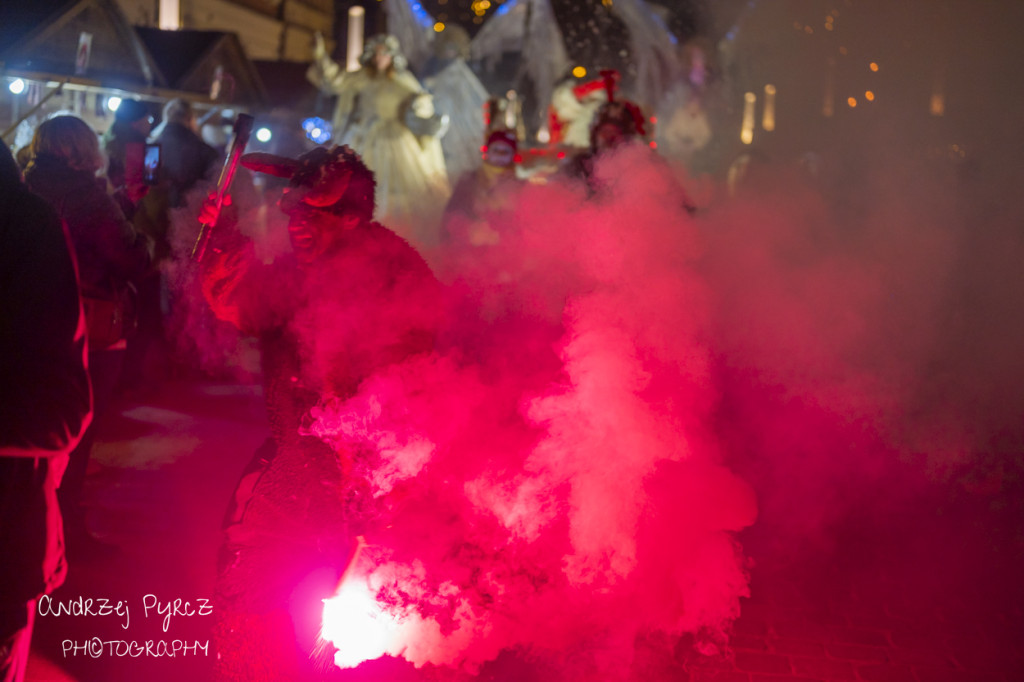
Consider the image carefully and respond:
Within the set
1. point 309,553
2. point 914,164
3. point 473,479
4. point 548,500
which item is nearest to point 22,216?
point 309,553

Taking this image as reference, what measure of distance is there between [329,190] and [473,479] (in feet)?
4.01

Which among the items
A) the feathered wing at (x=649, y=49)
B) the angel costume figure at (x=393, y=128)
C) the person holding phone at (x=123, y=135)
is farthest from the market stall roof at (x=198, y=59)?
the feathered wing at (x=649, y=49)

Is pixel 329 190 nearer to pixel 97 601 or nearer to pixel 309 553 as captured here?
pixel 309 553

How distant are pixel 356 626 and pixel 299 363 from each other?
99 centimetres

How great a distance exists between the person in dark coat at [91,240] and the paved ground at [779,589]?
625 mm

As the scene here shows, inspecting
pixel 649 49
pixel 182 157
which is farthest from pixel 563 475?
pixel 649 49

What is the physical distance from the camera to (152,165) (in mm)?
3994

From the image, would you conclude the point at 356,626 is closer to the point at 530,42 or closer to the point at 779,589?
the point at 779,589

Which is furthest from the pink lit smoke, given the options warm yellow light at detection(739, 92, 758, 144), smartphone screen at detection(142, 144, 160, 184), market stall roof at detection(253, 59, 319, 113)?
market stall roof at detection(253, 59, 319, 113)

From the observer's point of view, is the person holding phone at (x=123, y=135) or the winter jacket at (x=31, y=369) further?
the person holding phone at (x=123, y=135)

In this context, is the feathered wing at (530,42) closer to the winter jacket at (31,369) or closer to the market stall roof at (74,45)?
the market stall roof at (74,45)

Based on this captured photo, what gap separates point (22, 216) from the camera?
1.58m

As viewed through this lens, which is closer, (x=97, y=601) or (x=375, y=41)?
(x=97, y=601)

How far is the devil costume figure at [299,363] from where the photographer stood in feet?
8.17
